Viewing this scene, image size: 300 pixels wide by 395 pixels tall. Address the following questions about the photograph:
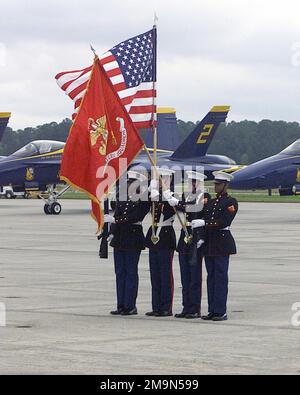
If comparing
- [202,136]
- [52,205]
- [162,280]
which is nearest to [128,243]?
[162,280]

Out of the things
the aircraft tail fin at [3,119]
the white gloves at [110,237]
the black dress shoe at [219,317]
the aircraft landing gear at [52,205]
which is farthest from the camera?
the aircraft tail fin at [3,119]

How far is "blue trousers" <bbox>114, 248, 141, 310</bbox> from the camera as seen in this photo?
14.7 metres

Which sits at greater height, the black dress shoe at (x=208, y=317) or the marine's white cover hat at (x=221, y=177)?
the marine's white cover hat at (x=221, y=177)

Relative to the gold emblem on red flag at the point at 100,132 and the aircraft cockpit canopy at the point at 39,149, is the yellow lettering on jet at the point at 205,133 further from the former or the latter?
the gold emblem on red flag at the point at 100,132

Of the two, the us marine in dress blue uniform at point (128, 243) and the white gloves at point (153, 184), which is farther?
the us marine in dress blue uniform at point (128, 243)

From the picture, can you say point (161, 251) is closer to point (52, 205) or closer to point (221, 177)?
point (221, 177)

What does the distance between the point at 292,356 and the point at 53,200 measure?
32345mm

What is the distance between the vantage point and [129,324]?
13.8 m

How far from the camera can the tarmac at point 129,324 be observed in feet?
35.7

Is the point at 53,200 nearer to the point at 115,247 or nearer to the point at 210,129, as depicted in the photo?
the point at 210,129

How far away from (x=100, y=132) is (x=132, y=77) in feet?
4.88

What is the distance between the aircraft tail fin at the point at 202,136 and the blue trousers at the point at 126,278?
117 ft

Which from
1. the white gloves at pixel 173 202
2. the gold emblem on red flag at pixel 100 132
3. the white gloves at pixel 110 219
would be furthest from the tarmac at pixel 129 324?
the gold emblem on red flag at pixel 100 132

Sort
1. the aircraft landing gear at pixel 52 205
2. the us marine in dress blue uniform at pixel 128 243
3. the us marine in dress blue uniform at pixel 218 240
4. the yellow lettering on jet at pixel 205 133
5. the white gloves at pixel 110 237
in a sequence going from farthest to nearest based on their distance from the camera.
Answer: the yellow lettering on jet at pixel 205 133, the aircraft landing gear at pixel 52 205, the white gloves at pixel 110 237, the us marine in dress blue uniform at pixel 128 243, the us marine in dress blue uniform at pixel 218 240
